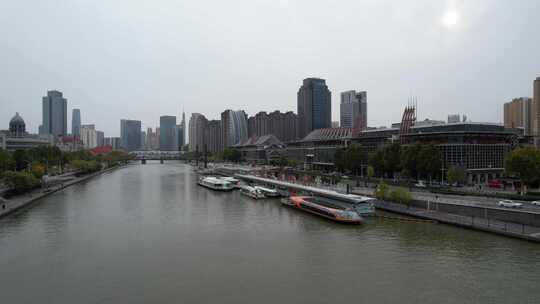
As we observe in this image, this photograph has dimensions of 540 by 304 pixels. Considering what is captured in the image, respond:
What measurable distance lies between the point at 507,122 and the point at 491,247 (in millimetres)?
80075

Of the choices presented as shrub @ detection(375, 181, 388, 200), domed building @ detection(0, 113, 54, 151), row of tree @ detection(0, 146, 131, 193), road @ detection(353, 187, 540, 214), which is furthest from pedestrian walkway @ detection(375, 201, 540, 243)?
domed building @ detection(0, 113, 54, 151)

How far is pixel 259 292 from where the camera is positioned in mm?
13672

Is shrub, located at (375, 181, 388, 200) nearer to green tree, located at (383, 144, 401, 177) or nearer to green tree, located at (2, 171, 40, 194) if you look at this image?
green tree, located at (383, 144, 401, 177)

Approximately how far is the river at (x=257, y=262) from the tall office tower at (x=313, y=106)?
121536mm

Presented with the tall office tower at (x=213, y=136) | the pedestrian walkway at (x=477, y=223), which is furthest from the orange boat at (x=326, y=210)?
the tall office tower at (x=213, y=136)

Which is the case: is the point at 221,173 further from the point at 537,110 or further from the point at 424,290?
the point at 424,290

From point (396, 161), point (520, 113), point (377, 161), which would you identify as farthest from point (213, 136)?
point (396, 161)

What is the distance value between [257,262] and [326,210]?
36.4ft

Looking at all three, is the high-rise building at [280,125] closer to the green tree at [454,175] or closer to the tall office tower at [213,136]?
the tall office tower at [213,136]

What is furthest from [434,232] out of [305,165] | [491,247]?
[305,165]

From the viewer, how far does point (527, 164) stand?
28047 mm

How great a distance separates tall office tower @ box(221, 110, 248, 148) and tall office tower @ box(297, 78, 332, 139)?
101 feet

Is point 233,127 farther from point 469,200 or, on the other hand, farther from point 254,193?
point 469,200

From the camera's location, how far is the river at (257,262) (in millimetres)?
13453
